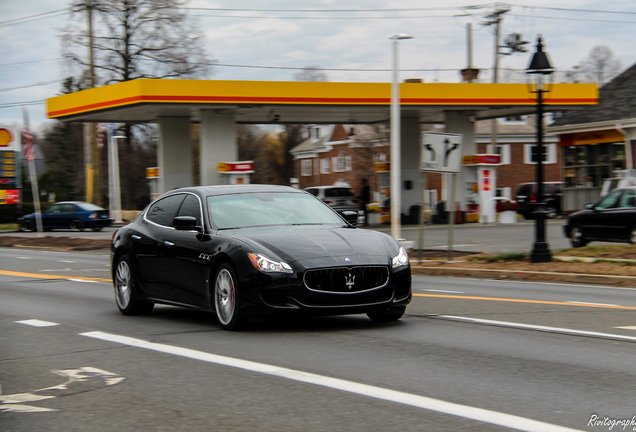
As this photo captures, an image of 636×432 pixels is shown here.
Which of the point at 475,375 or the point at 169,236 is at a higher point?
the point at 169,236

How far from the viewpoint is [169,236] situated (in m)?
10.0

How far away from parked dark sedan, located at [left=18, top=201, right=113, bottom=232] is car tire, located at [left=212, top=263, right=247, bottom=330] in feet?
114

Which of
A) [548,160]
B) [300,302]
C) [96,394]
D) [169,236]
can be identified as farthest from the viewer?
[548,160]

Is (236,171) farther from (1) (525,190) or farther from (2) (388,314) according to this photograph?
(2) (388,314)

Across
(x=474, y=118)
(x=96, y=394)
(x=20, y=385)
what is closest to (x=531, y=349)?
(x=96, y=394)

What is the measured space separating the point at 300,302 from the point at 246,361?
1319 millimetres

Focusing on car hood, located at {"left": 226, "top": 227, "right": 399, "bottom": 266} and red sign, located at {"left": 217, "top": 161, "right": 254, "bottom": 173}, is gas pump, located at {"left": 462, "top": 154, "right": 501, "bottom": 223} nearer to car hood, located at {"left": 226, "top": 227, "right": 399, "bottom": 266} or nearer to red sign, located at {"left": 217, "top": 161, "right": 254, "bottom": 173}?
red sign, located at {"left": 217, "top": 161, "right": 254, "bottom": 173}

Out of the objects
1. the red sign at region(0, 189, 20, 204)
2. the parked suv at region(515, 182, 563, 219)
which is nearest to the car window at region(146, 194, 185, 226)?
the red sign at region(0, 189, 20, 204)

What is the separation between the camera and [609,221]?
70.8 feet

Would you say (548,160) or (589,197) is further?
(548,160)

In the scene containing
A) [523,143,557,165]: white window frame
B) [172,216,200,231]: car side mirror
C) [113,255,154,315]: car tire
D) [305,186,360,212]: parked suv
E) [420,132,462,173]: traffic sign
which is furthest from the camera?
[523,143,557,165]: white window frame

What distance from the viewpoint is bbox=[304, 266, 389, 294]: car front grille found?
8328 millimetres

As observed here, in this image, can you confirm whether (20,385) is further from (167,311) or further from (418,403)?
(167,311)

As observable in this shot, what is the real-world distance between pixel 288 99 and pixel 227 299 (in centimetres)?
2629
